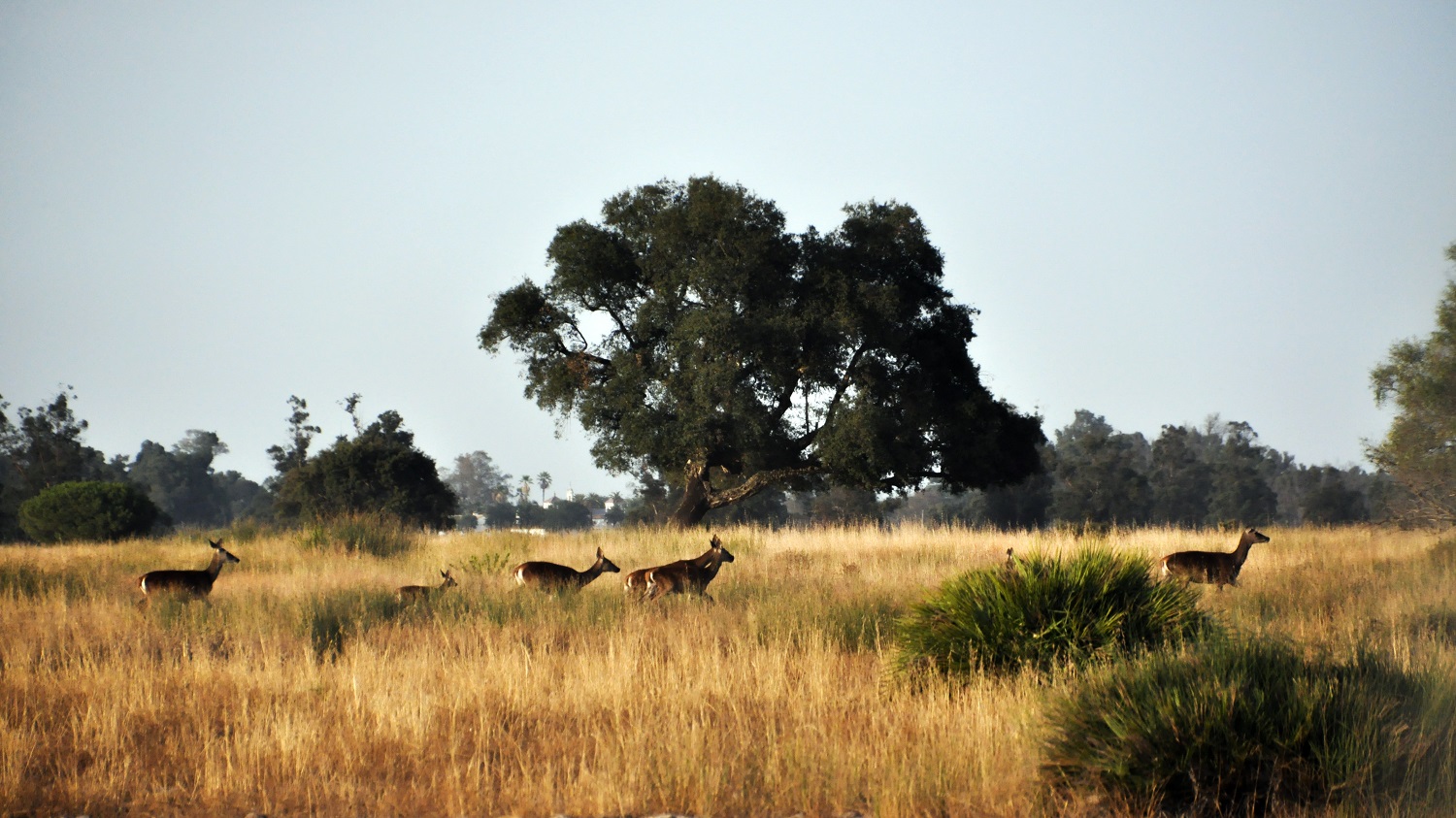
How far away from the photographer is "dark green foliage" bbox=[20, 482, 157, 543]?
132 ft

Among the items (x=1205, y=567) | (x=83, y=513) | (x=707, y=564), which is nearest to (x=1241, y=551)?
(x=1205, y=567)

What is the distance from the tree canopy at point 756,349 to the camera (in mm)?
29938

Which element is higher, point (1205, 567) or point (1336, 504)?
point (1205, 567)

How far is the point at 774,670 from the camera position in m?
8.58

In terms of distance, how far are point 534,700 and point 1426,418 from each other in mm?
13699

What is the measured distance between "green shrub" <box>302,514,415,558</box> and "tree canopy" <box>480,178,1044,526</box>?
8.52m

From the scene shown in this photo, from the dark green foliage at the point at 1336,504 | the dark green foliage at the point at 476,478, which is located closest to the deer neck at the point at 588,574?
the dark green foliage at the point at 1336,504

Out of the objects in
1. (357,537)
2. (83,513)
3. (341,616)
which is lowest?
(341,616)

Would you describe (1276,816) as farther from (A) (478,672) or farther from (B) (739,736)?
(A) (478,672)

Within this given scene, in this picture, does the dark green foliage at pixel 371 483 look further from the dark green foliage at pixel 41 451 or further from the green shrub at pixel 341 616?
the green shrub at pixel 341 616

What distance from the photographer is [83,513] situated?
4041cm

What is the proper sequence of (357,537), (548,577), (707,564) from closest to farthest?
(707,564) → (548,577) → (357,537)

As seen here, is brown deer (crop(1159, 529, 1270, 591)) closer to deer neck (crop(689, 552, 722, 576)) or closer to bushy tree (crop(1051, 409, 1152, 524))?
deer neck (crop(689, 552, 722, 576))

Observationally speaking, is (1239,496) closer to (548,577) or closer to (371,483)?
(371,483)
